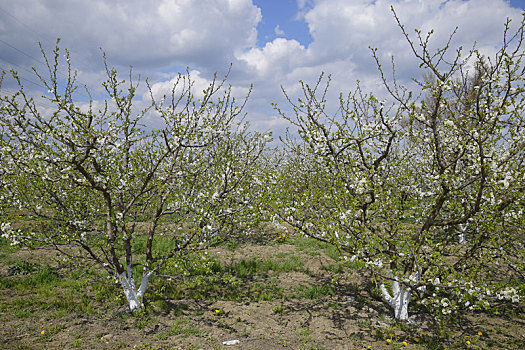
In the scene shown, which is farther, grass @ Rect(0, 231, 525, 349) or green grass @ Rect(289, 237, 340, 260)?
green grass @ Rect(289, 237, 340, 260)

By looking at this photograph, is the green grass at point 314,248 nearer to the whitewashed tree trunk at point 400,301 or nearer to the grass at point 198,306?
the grass at point 198,306

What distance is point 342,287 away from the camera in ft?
23.8

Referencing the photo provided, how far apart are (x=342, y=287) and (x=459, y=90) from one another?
5088 mm

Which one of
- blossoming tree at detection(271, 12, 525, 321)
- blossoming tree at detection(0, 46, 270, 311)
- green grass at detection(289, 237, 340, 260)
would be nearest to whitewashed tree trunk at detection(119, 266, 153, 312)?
blossoming tree at detection(0, 46, 270, 311)

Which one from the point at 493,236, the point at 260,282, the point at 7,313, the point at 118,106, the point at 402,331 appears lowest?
the point at 402,331

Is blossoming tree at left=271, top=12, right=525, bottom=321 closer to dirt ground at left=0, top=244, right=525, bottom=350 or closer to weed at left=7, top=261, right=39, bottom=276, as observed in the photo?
dirt ground at left=0, top=244, right=525, bottom=350

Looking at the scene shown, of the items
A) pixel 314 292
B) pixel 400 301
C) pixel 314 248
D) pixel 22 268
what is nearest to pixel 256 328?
pixel 314 292

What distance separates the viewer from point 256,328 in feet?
17.4

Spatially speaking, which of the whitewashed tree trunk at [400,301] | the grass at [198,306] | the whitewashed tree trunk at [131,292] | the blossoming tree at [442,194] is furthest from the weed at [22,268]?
the whitewashed tree trunk at [400,301]

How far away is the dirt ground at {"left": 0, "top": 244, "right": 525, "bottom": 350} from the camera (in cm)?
476

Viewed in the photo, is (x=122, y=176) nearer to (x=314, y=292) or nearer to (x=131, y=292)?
(x=131, y=292)

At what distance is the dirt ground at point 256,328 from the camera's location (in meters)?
4.76

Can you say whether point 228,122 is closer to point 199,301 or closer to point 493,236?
point 199,301

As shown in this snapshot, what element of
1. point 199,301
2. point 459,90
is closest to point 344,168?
point 459,90
